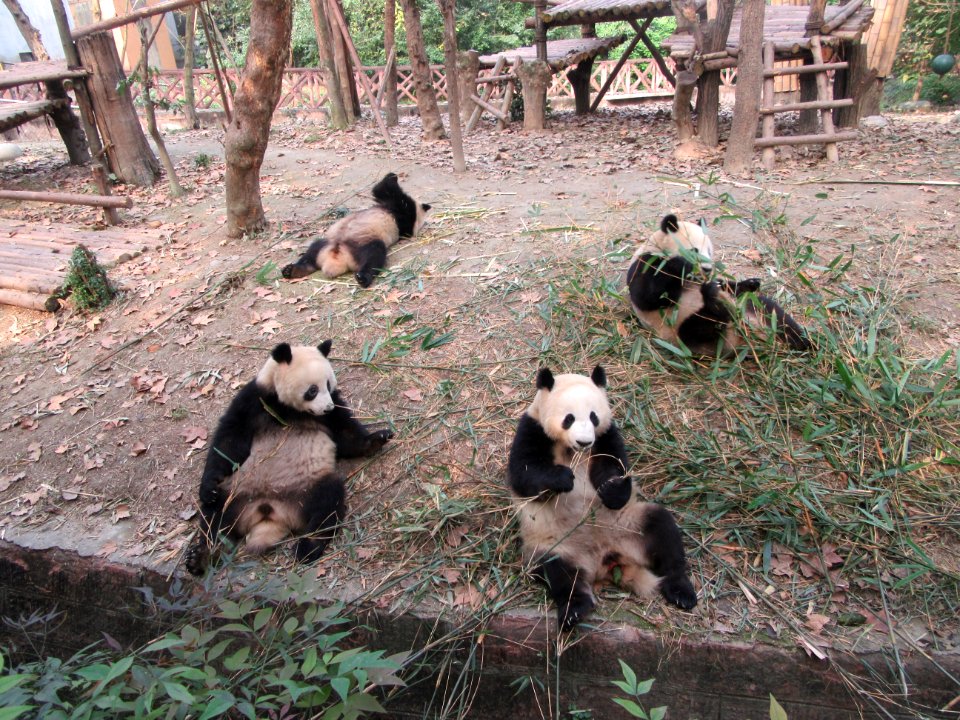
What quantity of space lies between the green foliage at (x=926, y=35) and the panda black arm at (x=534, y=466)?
52.7ft

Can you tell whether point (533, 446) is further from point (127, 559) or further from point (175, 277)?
point (175, 277)

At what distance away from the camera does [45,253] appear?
287 inches

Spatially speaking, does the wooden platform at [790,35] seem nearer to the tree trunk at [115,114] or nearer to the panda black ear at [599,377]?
the panda black ear at [599,377]

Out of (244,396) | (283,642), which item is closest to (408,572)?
(283,642)

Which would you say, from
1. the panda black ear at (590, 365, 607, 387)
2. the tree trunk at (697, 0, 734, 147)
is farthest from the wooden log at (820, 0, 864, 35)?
the panda black ear at (590, 365, 607, 387)

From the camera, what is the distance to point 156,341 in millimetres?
5508

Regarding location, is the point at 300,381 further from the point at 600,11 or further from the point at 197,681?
the point at 600,11

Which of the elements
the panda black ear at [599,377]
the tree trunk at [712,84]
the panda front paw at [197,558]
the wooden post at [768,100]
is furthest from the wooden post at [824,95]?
the panda front paw at [197,558]

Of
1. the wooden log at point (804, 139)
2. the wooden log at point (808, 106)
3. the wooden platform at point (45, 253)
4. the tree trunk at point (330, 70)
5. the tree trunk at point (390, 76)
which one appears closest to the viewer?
the wooden platform at point (45, 253)

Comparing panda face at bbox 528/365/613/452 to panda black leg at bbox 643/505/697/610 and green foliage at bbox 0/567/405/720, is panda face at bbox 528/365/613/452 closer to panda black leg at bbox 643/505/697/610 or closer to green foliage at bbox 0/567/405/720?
panda black leg at bbox 643/505/697/610

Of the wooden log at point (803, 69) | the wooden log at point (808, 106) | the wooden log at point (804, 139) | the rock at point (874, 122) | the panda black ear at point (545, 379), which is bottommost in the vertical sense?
the rock at point (874, 122)

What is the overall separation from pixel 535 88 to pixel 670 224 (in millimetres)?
8430

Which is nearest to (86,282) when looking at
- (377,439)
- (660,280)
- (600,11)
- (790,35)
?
(377,439)

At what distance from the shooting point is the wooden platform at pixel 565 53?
484 inches
